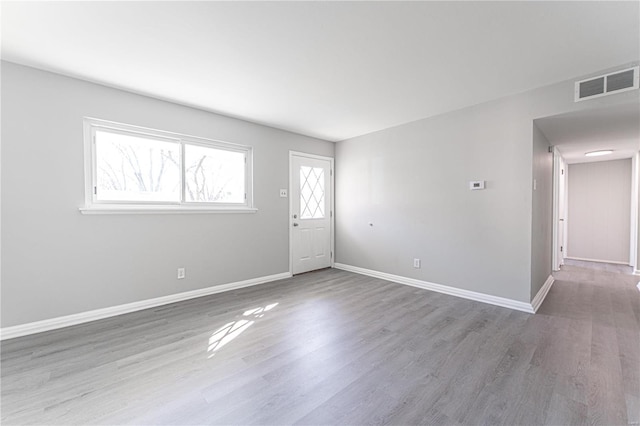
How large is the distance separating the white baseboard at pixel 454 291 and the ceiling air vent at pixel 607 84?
7.65ft

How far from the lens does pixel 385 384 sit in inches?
71.6

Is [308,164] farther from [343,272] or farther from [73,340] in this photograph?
[73,340]

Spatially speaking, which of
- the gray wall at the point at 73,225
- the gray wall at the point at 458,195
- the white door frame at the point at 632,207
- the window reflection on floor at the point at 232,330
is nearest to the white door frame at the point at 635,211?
the white door frame at the point at 632,207

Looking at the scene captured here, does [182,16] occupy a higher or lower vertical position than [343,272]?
higher

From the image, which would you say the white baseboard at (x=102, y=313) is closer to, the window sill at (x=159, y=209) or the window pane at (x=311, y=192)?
the window sill at (x=159, y=209)

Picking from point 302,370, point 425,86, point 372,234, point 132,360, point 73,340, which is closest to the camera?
point 302,370

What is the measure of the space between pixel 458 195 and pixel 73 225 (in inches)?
183

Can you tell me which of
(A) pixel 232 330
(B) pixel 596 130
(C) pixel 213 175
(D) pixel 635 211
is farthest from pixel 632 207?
(C) pixel 213 175

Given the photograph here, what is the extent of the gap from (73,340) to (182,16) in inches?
116

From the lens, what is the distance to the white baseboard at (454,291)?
3121 millimetres

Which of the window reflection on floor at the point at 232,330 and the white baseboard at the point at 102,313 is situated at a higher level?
the white baseboard at the point at 102,313

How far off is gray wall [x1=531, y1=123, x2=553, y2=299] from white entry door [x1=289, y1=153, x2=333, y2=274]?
3.26 metres

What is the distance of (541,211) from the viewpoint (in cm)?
356

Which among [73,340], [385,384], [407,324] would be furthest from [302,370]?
[73,340]
